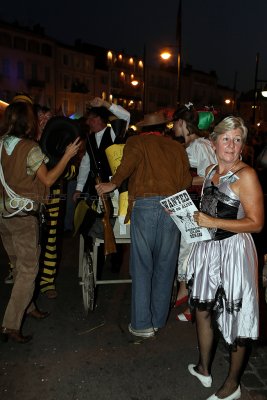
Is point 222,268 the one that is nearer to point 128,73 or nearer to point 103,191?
point 103,191

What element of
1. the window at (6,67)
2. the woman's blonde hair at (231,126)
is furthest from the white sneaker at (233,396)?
the window at (6,67)

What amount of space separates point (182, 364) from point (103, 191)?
1.73 metres

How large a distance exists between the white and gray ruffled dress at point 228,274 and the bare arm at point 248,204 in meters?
0.06

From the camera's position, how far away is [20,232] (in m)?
3.87

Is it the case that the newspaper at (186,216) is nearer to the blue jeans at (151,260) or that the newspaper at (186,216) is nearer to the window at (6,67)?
the blue jeans at (151,260)

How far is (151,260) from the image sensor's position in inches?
159

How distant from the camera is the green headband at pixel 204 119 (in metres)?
5.13

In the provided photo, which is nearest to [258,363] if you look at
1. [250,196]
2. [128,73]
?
[250,196]

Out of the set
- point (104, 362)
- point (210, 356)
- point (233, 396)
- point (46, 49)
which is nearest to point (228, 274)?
point (210, 356)

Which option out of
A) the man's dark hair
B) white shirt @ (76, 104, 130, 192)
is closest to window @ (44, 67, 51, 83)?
white shirt @ (76, 104, 130, 192)

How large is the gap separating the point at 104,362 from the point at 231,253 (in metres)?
1.61

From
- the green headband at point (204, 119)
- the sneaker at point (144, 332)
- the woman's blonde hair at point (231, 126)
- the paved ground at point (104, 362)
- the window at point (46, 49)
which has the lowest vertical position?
the paved ground at point (104, 362)

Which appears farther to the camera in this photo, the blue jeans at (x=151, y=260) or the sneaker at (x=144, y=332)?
the sneaker at (x=144, y=332)

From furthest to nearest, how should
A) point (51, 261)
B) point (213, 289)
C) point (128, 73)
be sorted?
point (128, 73), point (51, 261), point (213, 289)
